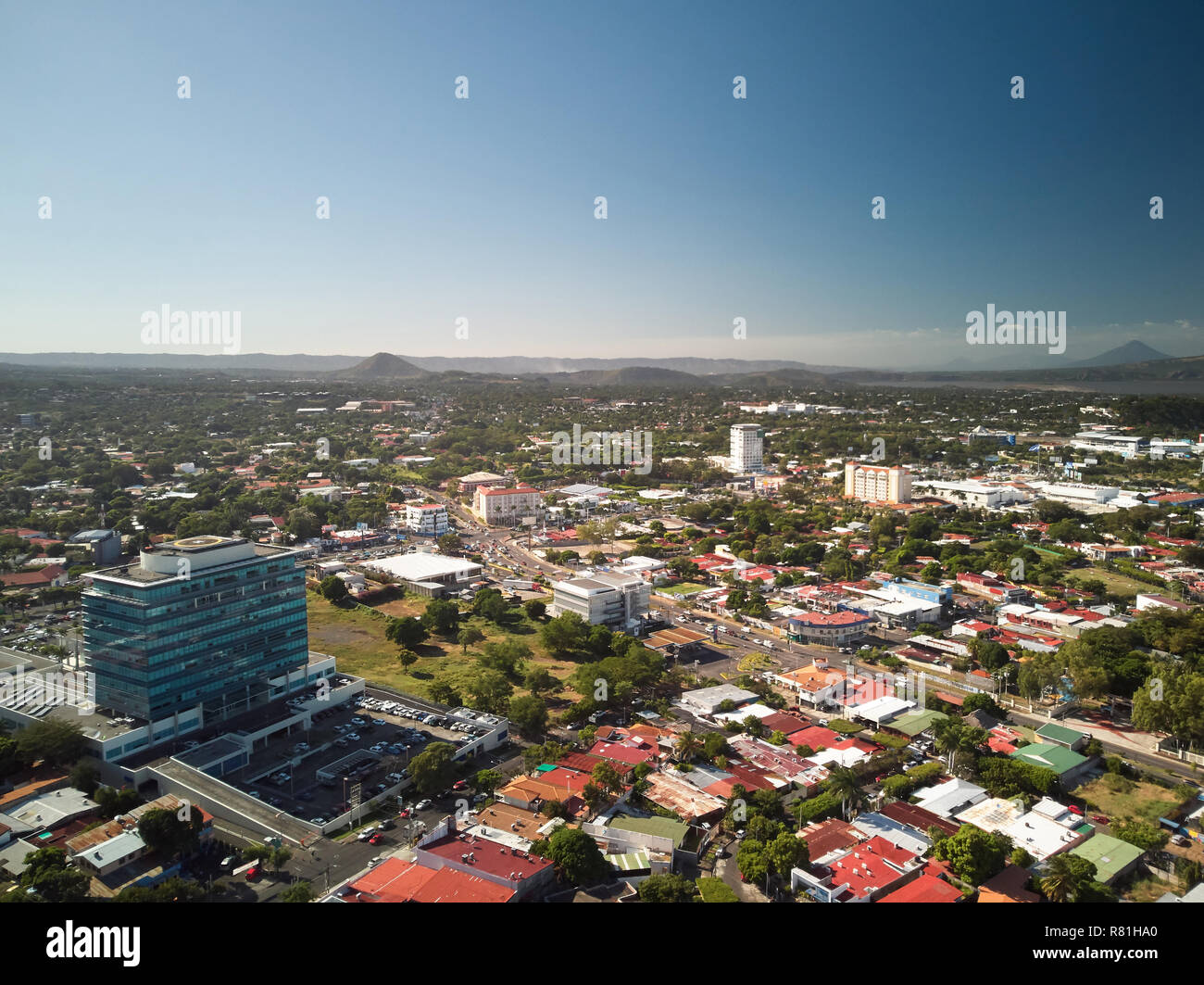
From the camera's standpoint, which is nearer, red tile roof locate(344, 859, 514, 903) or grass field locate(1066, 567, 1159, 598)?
red tile roof locate(344, 859, 514, 903)

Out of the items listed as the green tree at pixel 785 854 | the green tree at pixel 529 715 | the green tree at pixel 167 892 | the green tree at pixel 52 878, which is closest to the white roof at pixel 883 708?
the green tree at pixel 785 854

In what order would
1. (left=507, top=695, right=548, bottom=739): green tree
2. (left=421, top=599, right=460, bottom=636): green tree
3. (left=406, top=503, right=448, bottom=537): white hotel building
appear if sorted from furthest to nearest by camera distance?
(left=406, top=503, right=448, bottom=537): white hotel building → (left=421, top=599, right=460, bottom=636): green tree → (left=507, top=695, right=548, bottom=739): green tree

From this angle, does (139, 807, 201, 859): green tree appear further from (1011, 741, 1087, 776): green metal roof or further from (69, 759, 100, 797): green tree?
(1011, 741, 1087, 776): green metal roof

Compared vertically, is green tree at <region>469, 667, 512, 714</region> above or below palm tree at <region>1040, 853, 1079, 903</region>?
above

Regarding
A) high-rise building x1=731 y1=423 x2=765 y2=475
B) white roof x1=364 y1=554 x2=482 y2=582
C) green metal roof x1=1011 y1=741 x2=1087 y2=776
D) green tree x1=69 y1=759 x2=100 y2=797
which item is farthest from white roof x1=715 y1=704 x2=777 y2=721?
high-rise building x1=731 y1=423 x2=765 y2=475
